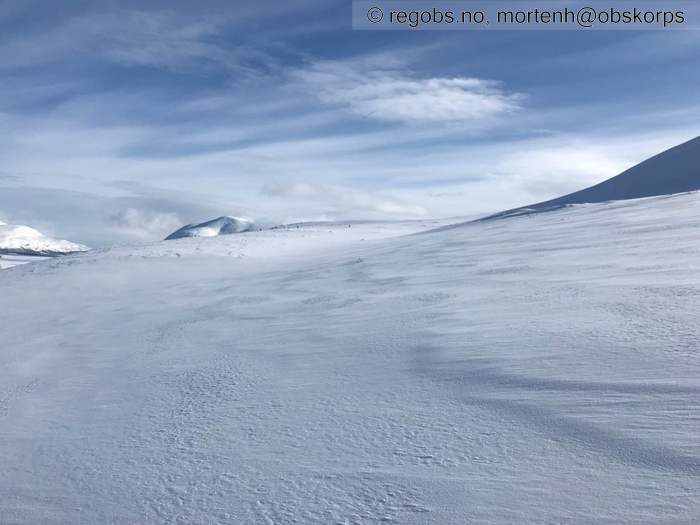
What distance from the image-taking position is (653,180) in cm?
2438

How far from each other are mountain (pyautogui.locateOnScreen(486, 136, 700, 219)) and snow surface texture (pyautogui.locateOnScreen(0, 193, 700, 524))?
1574 cm

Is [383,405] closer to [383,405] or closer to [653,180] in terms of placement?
[383,405]

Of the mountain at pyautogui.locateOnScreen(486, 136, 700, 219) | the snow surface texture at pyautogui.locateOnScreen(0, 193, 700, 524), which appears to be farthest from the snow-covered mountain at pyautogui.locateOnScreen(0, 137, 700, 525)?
the mountain at pyautogui.locateOnScreen(486, 136, 700, 219)

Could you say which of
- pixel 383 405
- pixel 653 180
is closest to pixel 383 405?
pixel 383 405

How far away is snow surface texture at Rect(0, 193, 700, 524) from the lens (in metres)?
2.87

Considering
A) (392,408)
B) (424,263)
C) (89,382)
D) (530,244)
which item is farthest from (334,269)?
(392,408)

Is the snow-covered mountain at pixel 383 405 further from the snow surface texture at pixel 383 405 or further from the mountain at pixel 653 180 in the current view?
the mountain at pixel 653 180

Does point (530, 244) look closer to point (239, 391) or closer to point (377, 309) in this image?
point (377, 309)

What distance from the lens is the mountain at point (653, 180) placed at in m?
22.7

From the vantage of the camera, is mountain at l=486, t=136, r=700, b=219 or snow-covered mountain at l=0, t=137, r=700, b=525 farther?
mountain at l=486, t=136, r=700, b=219

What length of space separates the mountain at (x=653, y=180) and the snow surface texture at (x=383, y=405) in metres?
15.7

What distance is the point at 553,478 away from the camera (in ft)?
9.37

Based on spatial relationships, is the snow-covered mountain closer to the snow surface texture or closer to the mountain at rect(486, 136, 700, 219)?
the snow surface texture

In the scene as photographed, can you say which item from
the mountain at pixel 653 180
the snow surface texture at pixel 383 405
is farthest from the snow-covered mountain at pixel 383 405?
the mountain at pixel 653 180
